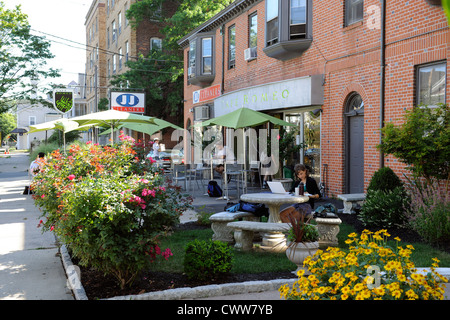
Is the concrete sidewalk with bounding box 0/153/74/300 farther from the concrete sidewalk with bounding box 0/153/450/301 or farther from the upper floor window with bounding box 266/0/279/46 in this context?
the upper floor window with bounding box 266/0/279/46

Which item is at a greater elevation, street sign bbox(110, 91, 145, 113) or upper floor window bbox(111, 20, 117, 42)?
upper floor window bbox(111, 20, 117, 42)

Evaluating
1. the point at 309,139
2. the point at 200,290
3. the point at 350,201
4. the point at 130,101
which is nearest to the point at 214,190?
the point at 309,139

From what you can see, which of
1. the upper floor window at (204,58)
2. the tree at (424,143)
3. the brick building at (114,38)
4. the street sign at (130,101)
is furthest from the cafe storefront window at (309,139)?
the brick building at (114,38)

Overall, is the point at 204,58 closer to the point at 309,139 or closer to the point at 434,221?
the point at 309,139

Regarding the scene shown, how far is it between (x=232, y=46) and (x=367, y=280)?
759 inches

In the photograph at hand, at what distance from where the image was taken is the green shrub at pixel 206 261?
579cm

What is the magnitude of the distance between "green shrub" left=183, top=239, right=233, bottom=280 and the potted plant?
0.87m

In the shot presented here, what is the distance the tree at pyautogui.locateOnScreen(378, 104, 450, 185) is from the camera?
8.44m

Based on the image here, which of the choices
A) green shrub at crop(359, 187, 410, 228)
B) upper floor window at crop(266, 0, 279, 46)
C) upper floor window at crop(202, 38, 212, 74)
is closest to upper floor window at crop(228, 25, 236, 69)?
upper floor window at crop(202, 38, 212, 74)

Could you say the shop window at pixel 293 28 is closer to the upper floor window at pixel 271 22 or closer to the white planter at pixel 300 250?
the upper floor window at pixel 271 22

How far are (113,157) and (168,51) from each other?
30.9 metres

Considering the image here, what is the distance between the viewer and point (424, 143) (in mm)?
8508

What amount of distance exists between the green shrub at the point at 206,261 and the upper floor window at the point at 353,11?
925 cm

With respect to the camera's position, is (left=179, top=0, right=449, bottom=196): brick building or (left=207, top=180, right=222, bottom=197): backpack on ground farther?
(left=207, top=180, right=222, bottom=197): backpack on ground
